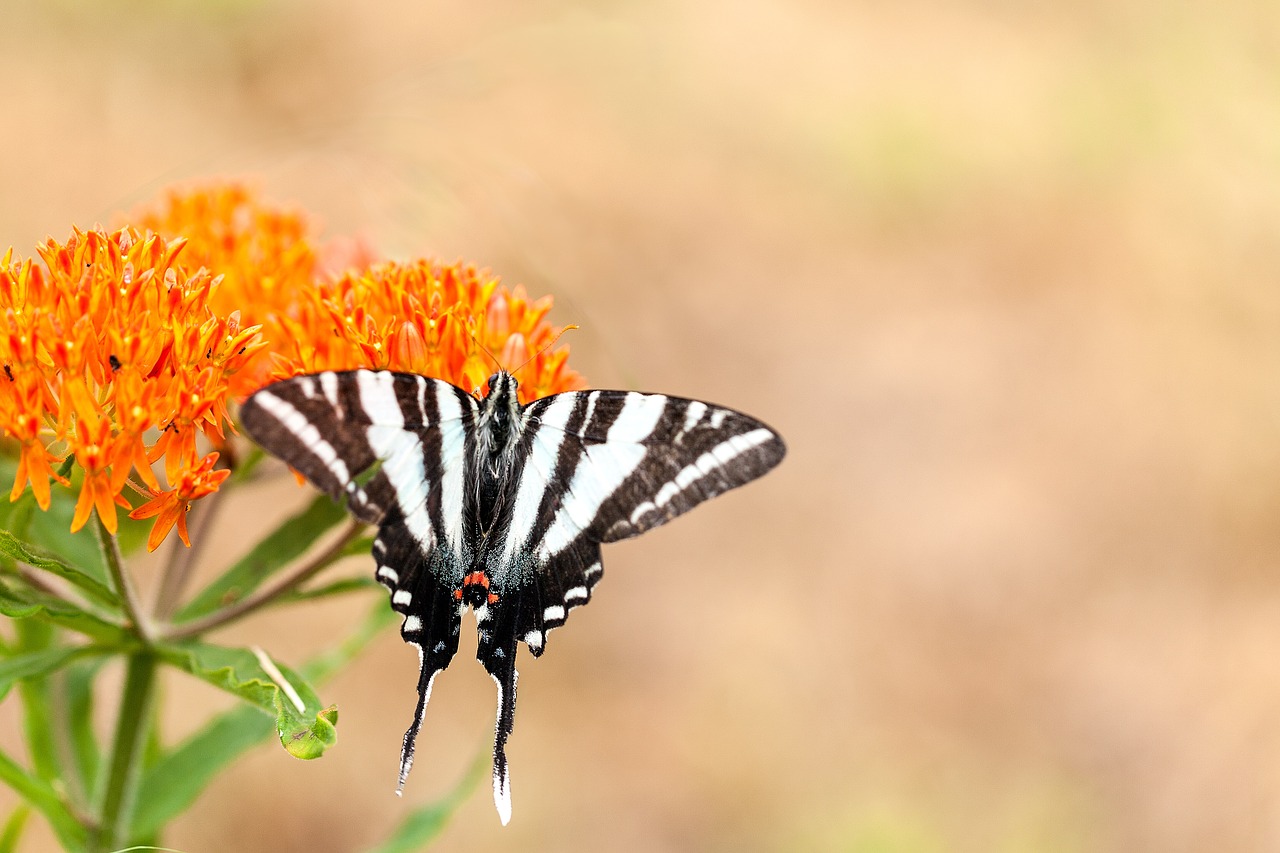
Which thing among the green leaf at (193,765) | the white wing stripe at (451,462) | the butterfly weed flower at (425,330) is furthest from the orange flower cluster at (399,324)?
the green leaf at (193,765)

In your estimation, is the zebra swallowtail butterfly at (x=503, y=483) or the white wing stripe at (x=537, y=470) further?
the white wing stripe at (x=537, y=470)

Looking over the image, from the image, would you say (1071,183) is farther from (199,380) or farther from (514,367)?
(199,380)

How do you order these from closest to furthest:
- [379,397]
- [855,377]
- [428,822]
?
[379,397], [428,822], [855,377]

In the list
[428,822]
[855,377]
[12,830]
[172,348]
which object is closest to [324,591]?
[172,348]

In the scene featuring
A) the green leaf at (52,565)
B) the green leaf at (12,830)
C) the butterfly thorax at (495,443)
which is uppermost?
the butterfly thorax at (495,443)

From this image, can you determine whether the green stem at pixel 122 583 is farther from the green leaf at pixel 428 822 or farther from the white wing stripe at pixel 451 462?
the green leaf at pixel 428 822

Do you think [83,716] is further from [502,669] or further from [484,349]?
[484,349]
